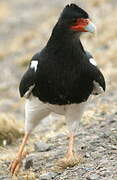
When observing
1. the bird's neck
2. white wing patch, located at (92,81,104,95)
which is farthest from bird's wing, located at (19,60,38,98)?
white wing patch, located at (92,81,104,95)

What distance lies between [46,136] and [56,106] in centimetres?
266

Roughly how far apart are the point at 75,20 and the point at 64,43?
1.18 ft

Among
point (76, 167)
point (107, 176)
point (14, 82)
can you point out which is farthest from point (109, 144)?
point (14, 82)

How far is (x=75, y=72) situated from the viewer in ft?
26.7

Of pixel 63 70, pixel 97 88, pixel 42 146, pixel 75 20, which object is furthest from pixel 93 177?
pixel 42 146

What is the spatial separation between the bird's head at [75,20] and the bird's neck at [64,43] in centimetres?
12

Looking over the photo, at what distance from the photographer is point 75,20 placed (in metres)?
7.98

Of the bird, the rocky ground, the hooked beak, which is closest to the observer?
the hooked beak

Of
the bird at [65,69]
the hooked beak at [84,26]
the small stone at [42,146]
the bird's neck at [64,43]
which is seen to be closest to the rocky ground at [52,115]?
the small stone at [42,146]

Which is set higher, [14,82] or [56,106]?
[56,106]

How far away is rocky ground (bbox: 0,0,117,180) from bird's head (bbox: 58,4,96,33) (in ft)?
5.26

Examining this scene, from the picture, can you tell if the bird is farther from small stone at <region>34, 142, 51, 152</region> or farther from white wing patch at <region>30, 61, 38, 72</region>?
small stone at <region>34, 142, 51, 152</region>

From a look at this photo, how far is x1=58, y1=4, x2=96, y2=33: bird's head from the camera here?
7.94 metres

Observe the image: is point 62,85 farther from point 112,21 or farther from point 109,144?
point 112,21
